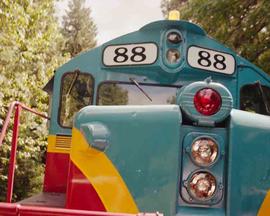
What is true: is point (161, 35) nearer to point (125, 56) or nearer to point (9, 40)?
point (125, 56)

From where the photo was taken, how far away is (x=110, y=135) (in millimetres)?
3080

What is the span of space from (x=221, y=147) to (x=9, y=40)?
25.7 ft

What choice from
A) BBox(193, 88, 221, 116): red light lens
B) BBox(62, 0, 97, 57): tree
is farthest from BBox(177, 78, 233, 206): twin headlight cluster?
BBox(62, 0, 97, 57): tree

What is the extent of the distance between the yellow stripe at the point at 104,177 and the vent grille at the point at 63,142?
1.99m

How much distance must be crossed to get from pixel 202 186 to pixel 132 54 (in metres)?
2.14

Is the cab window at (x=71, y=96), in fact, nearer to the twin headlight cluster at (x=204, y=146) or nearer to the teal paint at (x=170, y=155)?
the teal paint at (x=170, y=155)

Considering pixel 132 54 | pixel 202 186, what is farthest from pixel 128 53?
pixel 202 186

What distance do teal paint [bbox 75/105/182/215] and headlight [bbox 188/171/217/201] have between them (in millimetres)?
115

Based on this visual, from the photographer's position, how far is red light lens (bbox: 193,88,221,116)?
2971 mm

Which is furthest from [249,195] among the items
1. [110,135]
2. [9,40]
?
[9,40]

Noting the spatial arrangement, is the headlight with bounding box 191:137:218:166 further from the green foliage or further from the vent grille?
the vent grille

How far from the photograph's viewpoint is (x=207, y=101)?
2969 mm

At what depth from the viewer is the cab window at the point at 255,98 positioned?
4.88 m

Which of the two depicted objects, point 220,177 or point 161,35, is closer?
point 220,177
